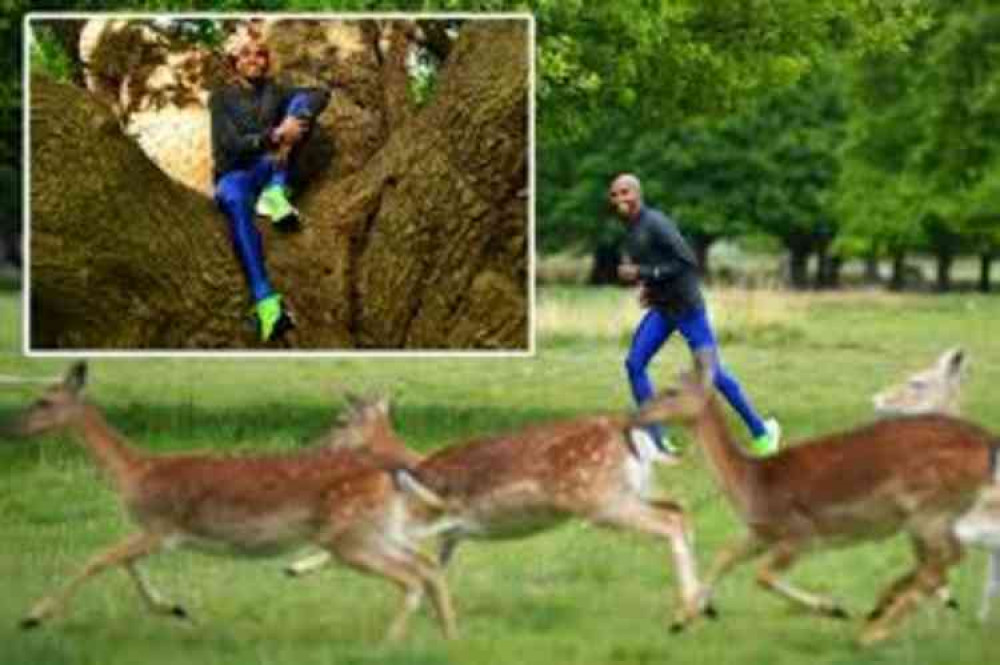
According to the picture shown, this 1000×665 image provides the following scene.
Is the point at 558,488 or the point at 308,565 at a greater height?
the point at 558,488

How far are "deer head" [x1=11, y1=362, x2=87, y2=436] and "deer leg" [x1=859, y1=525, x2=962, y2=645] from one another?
12.6 ft

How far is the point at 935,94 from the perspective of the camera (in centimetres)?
5350

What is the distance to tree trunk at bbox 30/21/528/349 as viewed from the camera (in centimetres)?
1992

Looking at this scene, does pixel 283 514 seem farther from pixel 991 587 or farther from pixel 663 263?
pixel 663 263

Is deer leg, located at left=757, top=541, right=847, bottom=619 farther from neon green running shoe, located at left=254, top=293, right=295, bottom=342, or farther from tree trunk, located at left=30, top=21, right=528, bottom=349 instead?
neon green running shoe, located at left=254, top=293, right=295, bottom=342

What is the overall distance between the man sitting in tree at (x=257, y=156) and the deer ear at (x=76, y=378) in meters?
6.29

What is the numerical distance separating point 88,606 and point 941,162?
41919mm

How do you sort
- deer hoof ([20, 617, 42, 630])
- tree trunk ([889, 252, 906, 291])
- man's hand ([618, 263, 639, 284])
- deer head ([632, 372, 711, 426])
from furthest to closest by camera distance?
tree trunk ([889, 252, 906, 291])
man's hand ([618, 263, 639, 284])
deer head ([632, 372, 711, 426])
deer hoof ([20, 617, 42, 630])

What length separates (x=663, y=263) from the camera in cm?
1914

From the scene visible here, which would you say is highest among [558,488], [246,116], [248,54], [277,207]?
[248,54]

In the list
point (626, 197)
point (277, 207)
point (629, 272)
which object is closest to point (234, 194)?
point (277, 207)

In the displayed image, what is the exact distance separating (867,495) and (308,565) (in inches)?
118

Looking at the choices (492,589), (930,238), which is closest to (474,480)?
(492,589)

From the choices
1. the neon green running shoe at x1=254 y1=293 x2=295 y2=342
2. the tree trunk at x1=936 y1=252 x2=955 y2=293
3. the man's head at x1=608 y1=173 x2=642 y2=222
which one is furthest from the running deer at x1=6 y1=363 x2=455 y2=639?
the tree trunk at x1=936 y1=252 x2=955 y2=293
